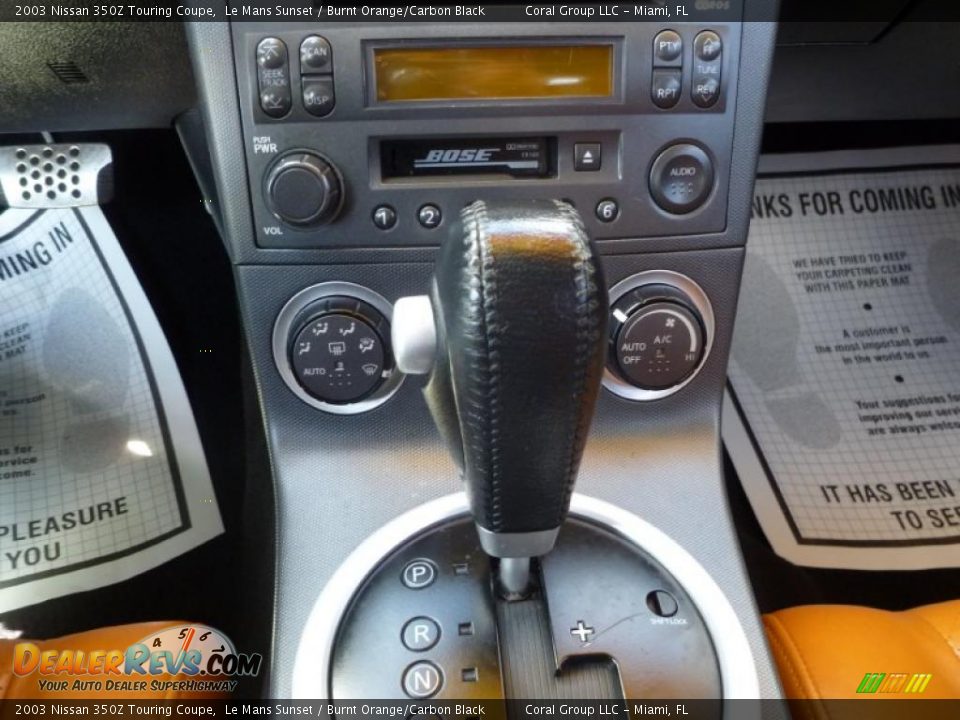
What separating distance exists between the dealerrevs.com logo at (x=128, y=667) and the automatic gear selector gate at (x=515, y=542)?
0.41ft

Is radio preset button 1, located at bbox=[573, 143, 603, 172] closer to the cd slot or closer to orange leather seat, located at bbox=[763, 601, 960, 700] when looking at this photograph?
the cd slot

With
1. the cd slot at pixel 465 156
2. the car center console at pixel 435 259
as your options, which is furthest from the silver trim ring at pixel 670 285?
the cd slot at pixel 465 156

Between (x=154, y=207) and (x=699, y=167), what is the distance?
0.81 meters

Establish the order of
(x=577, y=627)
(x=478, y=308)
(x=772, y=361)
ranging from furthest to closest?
(x=772, y=361)
(x=577, y=627)
(x=478, y=308)

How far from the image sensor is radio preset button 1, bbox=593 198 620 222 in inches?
23.8

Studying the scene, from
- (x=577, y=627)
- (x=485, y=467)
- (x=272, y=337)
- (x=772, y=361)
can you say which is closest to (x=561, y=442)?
(x=485, y=467)

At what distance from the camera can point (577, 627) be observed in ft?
1.72

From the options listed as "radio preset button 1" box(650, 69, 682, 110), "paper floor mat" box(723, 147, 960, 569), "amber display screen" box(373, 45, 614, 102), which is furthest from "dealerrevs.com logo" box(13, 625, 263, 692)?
"paper floor mat" box(723, 147, 960, 569)

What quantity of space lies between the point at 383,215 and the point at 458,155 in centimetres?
7

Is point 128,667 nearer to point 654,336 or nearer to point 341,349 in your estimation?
point 341,349

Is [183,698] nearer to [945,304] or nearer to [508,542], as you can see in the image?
[508,542]

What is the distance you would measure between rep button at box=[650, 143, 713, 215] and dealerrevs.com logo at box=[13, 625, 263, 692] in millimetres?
487

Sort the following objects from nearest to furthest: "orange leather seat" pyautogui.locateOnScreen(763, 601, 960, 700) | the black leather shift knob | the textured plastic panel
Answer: the black leather shift knob → "orange leather seat" pyautogui.locateOnScreen(763, 601, 960, 700) → the textured plastic panel

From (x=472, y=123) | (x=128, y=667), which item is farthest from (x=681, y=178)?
(x=128, y=667)
